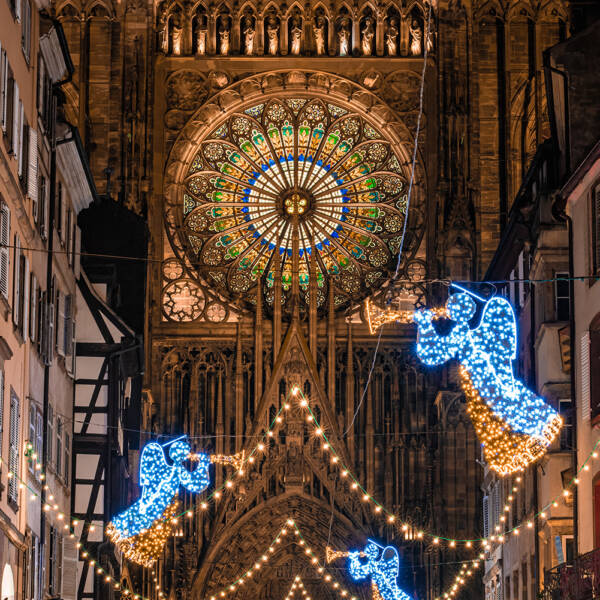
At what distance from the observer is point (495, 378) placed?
2294 cm

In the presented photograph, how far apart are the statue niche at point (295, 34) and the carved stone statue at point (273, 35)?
39cm

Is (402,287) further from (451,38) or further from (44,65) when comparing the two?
(44,65)

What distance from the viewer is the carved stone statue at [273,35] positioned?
52094mm

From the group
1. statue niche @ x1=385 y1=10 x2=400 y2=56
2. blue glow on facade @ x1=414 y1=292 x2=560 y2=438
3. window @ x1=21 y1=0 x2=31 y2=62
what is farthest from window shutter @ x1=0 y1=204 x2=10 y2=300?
statue niche @ x1=385 y1=10 x2=400 y2=56

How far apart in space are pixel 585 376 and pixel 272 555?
23523mm

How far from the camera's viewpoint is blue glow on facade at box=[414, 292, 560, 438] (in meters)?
22.8

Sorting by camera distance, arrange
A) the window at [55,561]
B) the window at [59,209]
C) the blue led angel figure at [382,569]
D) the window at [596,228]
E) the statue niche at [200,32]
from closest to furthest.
→ the window at [596,228]
the window at [55,561]
the window at [59,209]
the blue led angel figure at [382,569]
the statue niche at [200,32]

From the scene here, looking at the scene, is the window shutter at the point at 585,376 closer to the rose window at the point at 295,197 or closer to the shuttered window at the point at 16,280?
the shuttered window at the point at 16,280

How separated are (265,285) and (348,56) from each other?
23.3ft

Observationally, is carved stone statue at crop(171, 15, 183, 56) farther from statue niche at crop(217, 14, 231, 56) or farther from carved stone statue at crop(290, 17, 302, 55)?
carved stone statue at crop(290, 17, 302, 55)

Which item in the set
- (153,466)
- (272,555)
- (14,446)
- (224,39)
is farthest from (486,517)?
(14,446)

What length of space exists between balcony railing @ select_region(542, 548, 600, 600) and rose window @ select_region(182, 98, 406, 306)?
26.2 meters

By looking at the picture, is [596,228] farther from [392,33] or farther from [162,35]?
[162,35]

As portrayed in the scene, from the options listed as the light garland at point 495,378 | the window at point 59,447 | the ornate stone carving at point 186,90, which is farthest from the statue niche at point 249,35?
the light garland at point 495,378
